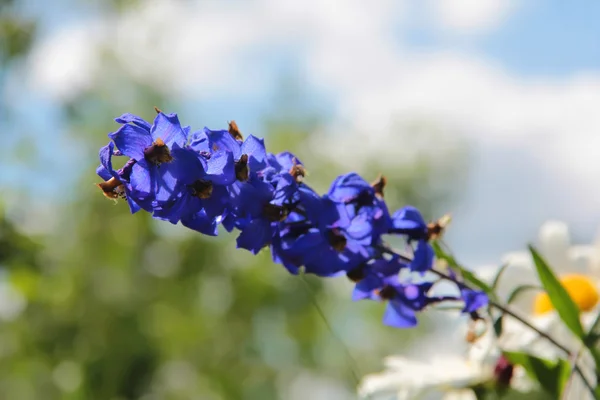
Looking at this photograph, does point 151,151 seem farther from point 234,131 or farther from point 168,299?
point 168,299

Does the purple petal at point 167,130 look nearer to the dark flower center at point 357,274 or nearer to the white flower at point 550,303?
the dark flower center at point 357,274

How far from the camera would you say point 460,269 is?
0.36 meters

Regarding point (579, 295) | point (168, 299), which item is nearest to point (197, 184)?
point (579, 295)

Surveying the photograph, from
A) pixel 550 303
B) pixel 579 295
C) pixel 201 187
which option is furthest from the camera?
pixel 579 295

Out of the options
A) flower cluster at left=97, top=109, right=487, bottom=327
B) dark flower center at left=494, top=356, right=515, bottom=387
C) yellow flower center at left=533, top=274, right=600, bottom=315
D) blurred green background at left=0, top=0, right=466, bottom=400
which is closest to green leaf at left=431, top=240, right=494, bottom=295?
flower cluster at left=97, top=109, right=487, bottom=327

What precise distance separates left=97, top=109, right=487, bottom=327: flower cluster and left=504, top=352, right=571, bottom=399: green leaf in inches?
3.1

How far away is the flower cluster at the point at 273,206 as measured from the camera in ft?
0.97

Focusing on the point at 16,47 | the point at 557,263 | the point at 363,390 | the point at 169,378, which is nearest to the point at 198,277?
the point at 169,378

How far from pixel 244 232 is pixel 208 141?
3 centimetres

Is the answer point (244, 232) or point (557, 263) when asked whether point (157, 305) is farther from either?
point (244, 232)

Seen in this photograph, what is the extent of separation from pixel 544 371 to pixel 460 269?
0.08 m

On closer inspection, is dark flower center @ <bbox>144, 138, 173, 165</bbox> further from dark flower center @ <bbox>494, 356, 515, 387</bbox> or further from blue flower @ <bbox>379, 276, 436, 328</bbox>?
dark flower center @ <bbox>494, 356, 515, 387</bbox>

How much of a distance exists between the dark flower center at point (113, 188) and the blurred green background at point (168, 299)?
2.37 meters

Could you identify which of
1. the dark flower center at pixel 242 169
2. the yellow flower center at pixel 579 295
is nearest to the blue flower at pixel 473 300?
the dark flower center at pixel 242 169
